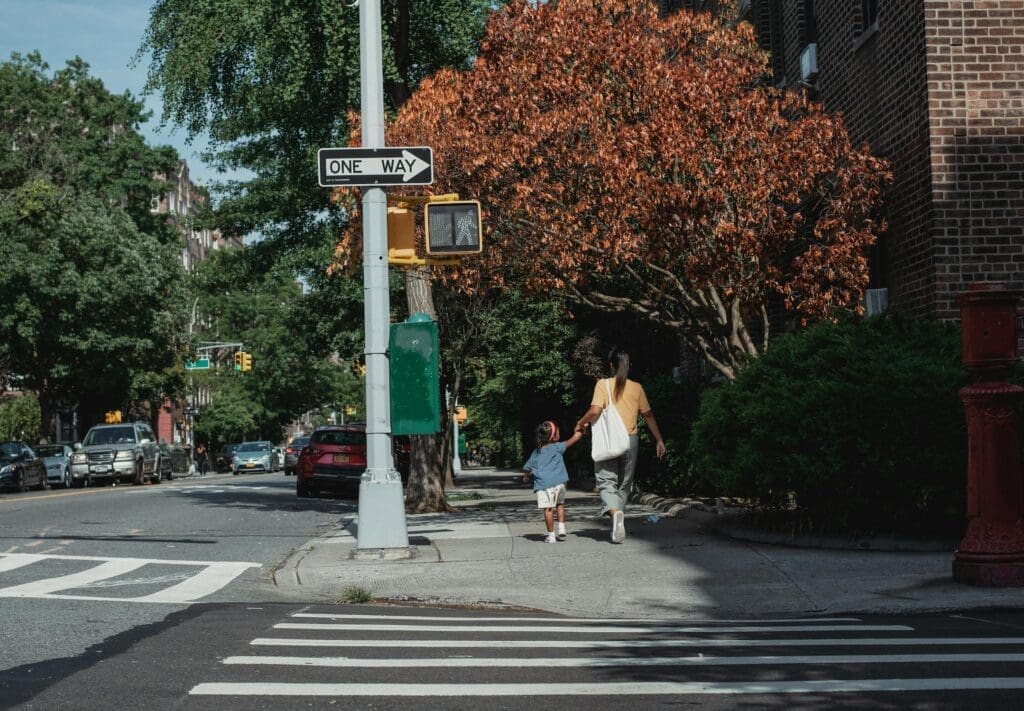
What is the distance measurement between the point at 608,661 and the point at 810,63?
1265 centimetres

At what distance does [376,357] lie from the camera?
12812 mm

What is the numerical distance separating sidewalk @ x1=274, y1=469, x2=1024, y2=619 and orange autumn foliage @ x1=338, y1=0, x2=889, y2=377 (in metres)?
2.80

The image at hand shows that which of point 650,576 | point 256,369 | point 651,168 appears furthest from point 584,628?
point 256,369

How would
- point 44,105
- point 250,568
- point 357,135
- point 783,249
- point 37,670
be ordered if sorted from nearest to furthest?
point 37,670
point 250,568
point 783,249
point 357,135
point 44,105

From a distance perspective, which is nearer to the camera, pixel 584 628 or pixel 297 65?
pixel 584 628

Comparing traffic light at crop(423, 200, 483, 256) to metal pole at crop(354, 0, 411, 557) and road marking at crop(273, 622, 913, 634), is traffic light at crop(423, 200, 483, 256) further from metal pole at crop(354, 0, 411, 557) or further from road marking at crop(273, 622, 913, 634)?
road marking at crop(273, 622, 913, 634)

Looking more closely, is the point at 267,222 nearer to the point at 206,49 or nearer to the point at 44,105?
the point at 206,49

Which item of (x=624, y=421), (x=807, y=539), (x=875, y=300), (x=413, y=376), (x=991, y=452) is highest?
(x=875, y=300)

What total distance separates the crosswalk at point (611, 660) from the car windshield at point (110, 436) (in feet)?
125

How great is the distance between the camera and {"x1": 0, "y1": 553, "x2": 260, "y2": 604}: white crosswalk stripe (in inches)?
412

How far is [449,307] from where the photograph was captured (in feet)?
94.7

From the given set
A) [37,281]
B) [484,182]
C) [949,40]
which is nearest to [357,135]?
[484,182]

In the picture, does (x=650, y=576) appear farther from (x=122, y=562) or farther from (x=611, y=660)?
(x=122, y=562)

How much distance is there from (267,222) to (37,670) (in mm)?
22725
